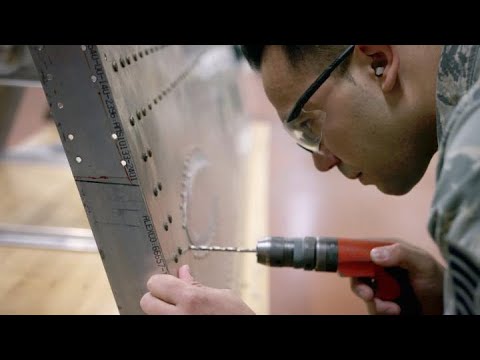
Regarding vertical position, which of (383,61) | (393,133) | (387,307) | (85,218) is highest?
(383,61)

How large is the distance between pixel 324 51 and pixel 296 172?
6.26ft

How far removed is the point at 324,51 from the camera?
80 centimetres

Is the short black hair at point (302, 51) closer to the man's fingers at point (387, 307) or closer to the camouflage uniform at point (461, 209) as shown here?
the camouflage uniform at point (461, 209)

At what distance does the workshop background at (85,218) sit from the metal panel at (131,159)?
0.27 meters

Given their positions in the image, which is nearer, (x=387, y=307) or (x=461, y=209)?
(x=461, y=209)

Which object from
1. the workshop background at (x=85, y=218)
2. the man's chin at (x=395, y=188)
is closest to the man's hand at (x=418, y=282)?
the man's chin at (x=395, y=188)

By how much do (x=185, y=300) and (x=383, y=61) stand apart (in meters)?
0.49

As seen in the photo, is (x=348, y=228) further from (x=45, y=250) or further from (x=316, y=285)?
(x=45, y=250)

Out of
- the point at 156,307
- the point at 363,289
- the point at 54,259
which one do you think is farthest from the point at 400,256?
the point at 54,259

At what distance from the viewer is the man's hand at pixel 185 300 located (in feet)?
2.39

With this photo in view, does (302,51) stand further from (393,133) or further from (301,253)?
(301,253)

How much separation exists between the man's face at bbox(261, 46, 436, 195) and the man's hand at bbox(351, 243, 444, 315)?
16 centimetres

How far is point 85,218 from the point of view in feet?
6.90
